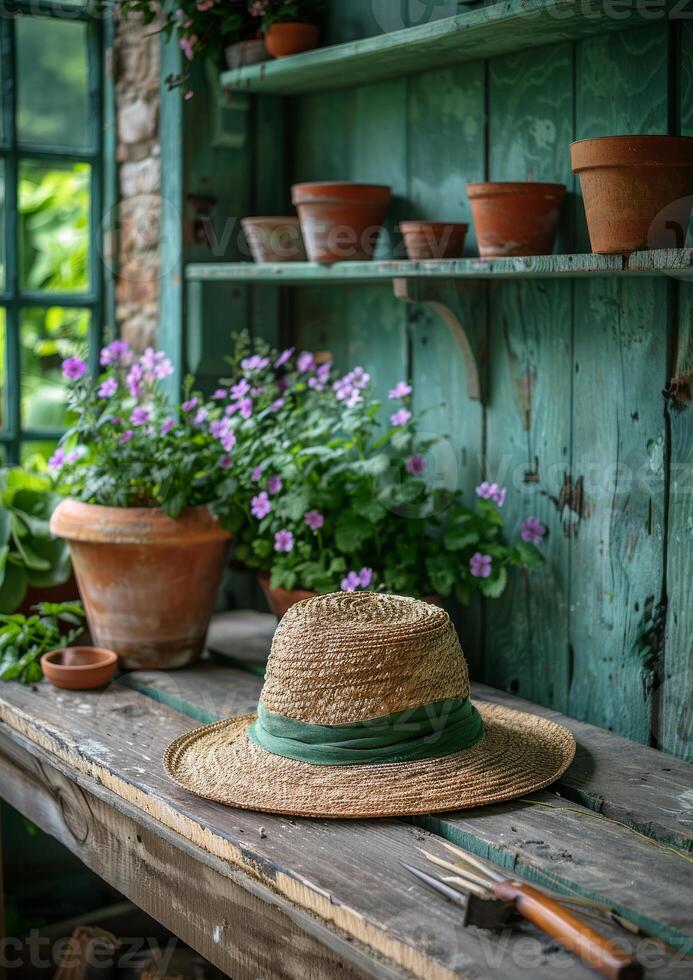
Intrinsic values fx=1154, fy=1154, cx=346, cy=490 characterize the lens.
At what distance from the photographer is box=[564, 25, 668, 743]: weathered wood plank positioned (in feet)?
7.15

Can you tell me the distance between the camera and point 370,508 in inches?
99.5

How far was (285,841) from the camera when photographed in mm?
1763

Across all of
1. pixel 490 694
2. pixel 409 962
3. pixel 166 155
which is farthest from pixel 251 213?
pixel 409 962

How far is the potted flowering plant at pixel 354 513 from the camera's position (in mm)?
2514

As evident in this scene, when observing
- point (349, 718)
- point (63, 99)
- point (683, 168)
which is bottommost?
point (349, 718)

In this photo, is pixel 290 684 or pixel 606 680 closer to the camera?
pixel 290 684

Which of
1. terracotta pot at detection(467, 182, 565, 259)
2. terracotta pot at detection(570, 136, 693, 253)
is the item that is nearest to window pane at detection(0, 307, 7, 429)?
terracotta pot at detection(467, 182, 565, 259)

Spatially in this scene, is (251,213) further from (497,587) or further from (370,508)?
(497,587)

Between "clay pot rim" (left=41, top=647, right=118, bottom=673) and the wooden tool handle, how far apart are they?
1.22 metres

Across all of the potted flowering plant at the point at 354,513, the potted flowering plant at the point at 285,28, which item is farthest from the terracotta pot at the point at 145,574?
the potted flowering plant at the point at 285,28

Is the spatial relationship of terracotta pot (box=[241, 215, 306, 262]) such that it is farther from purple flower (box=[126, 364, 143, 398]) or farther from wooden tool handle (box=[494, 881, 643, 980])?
wooden tool handle (box=[494, 881, 643, 980])

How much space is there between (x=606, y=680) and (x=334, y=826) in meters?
0.79

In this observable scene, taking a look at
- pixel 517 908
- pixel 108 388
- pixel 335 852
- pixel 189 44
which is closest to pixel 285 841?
pixel 335 852

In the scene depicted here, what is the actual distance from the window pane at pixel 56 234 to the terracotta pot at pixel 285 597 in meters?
1.21
